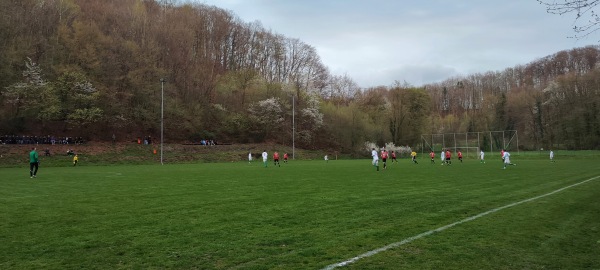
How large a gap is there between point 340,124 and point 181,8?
38625 mm

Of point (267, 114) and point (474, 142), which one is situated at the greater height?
point (267, 114)

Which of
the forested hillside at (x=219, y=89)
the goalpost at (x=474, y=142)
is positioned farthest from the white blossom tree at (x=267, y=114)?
the goalpost at (x=474, y=142)

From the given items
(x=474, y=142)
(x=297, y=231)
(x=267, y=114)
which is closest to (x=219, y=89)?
(x=267, y=114)

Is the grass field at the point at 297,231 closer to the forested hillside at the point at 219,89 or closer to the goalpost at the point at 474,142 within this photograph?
the forested hillside at the point at 219,89

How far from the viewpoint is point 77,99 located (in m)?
52.9

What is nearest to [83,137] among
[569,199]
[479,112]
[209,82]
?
[209,82]

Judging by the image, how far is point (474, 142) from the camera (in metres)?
65.9

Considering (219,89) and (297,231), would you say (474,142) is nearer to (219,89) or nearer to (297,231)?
(219,89)

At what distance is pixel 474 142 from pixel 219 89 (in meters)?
45.7

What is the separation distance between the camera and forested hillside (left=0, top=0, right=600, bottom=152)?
5350 cm

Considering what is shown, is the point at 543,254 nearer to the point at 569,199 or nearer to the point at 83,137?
the point at 569,199

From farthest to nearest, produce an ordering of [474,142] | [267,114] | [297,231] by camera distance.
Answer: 1. [267,114]
2. [474,142]
3. [297,231]

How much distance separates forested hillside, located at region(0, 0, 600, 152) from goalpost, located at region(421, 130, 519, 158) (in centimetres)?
866

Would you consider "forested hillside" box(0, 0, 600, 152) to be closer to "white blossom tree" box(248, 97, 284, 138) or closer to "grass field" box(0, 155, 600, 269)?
"white blossom tree" box(248, 97, 284, 138)
